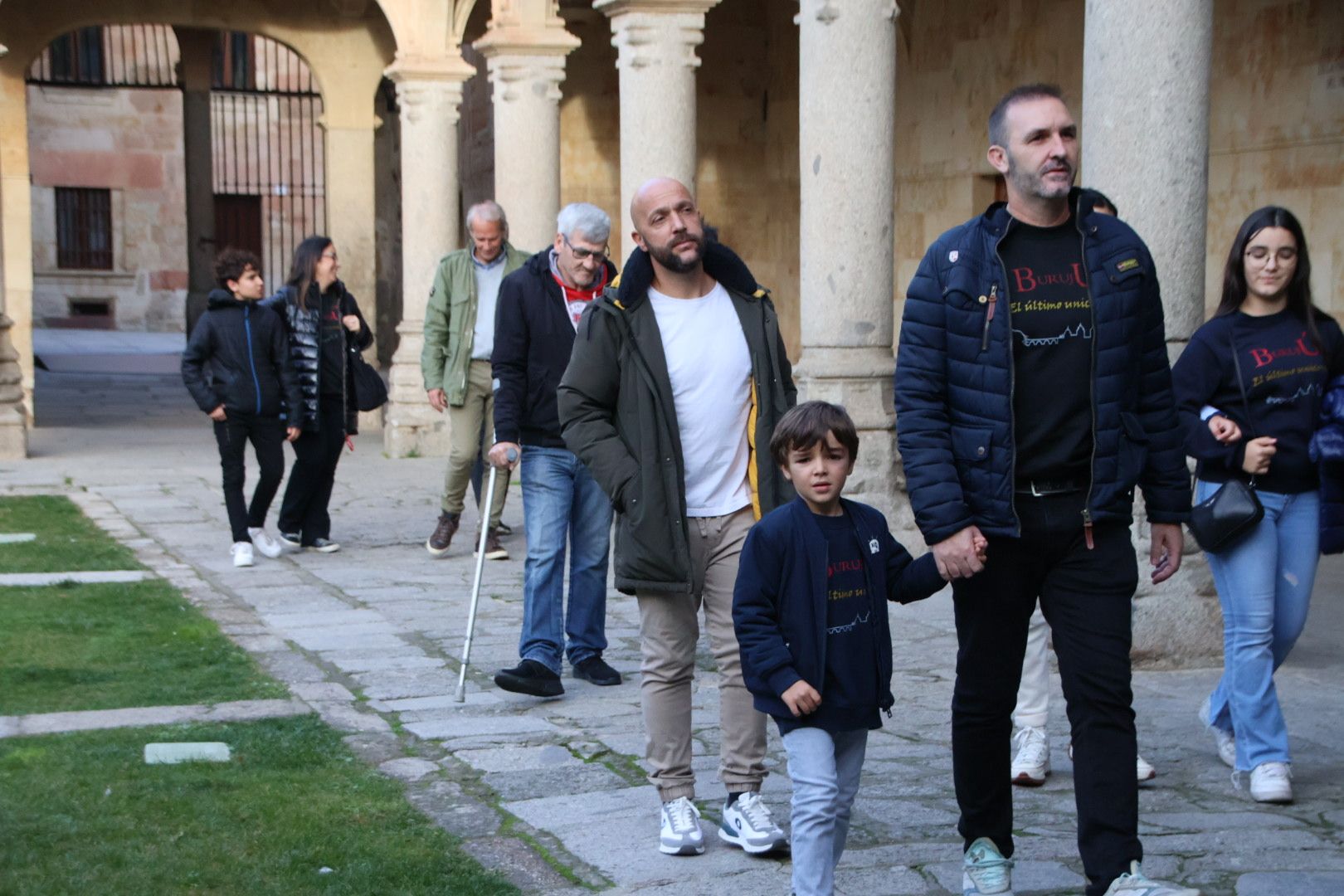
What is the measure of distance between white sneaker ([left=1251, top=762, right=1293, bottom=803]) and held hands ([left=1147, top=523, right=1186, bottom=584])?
1.11m

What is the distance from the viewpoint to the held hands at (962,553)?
13.1ft

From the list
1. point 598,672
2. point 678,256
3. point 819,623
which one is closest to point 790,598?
point 819,623

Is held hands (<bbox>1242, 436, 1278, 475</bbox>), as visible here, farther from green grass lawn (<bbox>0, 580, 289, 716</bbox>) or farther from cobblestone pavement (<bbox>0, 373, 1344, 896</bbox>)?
green grass lawn (<bbox>0, 580, 289, 716</bbox>)

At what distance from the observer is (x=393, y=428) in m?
16.0

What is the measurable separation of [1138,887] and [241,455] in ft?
22.6

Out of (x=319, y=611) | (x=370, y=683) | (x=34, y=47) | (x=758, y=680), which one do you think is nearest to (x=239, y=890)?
(x=758, y=680)

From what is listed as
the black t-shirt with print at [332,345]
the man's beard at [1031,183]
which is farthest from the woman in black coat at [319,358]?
the man's beard at [1031,183]

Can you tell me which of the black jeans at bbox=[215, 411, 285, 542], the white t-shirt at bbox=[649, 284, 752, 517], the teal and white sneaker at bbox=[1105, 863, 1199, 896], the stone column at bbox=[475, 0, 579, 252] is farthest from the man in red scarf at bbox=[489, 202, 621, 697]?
the stone column at bbox=[475, 0, 579, 252]

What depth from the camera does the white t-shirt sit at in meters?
4.77

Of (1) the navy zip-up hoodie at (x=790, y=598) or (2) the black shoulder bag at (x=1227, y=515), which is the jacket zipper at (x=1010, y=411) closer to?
(1) the navy zip-up hoodie at (x=790, y=598)

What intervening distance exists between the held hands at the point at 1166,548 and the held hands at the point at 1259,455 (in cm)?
101

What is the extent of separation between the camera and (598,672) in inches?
274

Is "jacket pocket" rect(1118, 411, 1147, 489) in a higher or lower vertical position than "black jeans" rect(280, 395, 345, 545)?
higher

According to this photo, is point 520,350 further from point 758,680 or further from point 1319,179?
point 1319,179
